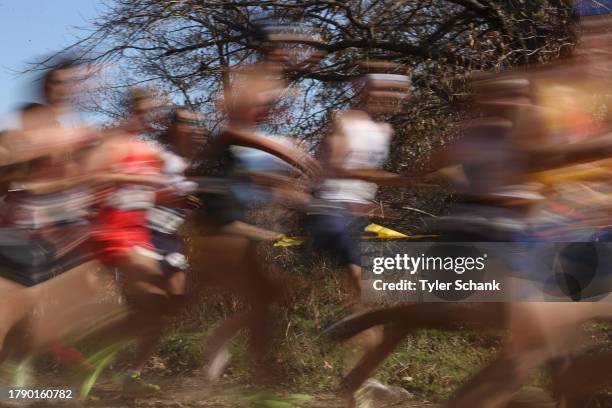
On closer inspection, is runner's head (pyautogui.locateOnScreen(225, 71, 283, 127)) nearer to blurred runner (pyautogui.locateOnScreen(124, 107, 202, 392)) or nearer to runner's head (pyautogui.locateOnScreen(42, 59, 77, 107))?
blurred runner (pyautogui.locateOnScreen(124, 107, 202, 392))

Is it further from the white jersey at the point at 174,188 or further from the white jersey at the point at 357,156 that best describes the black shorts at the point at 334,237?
the white jersey at the point at 174,188

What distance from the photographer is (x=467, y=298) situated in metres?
4.36

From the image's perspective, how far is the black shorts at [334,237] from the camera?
4594mm

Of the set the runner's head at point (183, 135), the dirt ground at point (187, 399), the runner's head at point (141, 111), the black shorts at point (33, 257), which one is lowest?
the dirt ground at point (187, 399)

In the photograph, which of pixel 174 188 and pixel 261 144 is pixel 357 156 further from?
pixel 174 188

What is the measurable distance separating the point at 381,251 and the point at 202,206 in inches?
88.6

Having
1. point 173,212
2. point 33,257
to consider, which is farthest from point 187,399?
point 33,257

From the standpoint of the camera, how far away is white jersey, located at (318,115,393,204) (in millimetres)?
4582

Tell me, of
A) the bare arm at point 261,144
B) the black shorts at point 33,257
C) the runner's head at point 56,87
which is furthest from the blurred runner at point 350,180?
the runner's head at point 56,87

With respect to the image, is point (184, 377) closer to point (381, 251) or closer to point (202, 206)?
point (381, 251)

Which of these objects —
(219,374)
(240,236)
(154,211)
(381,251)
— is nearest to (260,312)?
(240,236)

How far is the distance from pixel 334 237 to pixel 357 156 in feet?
1.51

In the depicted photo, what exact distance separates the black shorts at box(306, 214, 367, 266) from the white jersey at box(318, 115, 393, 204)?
12cm

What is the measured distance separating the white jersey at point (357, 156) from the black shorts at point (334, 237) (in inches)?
4.6
